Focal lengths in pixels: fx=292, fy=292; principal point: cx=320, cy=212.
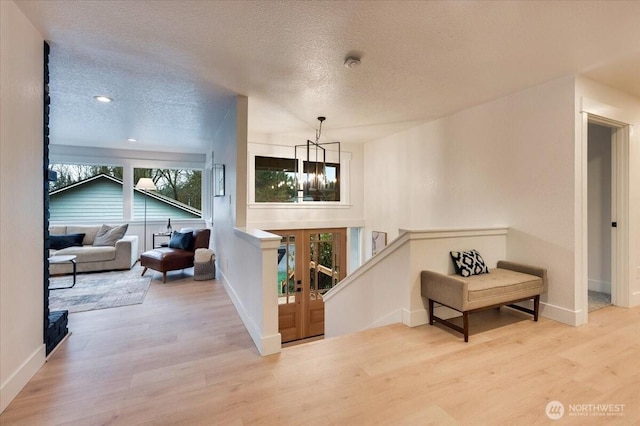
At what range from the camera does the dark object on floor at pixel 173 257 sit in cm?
450

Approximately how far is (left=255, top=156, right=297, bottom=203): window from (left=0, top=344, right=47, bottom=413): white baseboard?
11.8ft

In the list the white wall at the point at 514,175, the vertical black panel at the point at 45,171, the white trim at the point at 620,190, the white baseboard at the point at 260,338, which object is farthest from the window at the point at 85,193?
the white trim at the point at 620,190

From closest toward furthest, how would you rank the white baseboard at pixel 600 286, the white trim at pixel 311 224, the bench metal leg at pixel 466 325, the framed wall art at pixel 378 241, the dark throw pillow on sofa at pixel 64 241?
the bench metal leg at pixel 466 325
the white baseboard at pixel 600 286
the dark throw pillow on sofa at pixel 64 241
the white trim at pixel 311 224
the framed wall art at pixel 378 241

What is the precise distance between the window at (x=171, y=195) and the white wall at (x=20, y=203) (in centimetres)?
492

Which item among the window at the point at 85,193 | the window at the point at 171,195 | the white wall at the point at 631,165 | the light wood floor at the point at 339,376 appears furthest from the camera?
the window at the point at 171,195

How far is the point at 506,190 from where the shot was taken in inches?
132

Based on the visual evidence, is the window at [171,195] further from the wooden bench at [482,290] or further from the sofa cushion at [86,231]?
the wooden bench at [482,290]

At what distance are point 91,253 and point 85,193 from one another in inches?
83.0

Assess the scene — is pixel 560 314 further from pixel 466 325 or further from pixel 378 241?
pixel 378 241

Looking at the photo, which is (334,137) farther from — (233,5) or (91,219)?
(91,219)

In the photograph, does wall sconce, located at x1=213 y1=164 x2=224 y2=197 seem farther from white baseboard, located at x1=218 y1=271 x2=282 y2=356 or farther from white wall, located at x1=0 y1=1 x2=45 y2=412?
white wall, located at x1=0 y1=1 x2=45 y2=412

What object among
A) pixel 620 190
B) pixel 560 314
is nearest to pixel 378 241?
pixel 560 314

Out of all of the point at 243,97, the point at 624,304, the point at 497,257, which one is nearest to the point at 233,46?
the point at 243,97

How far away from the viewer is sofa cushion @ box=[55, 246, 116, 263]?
491 centimetres
